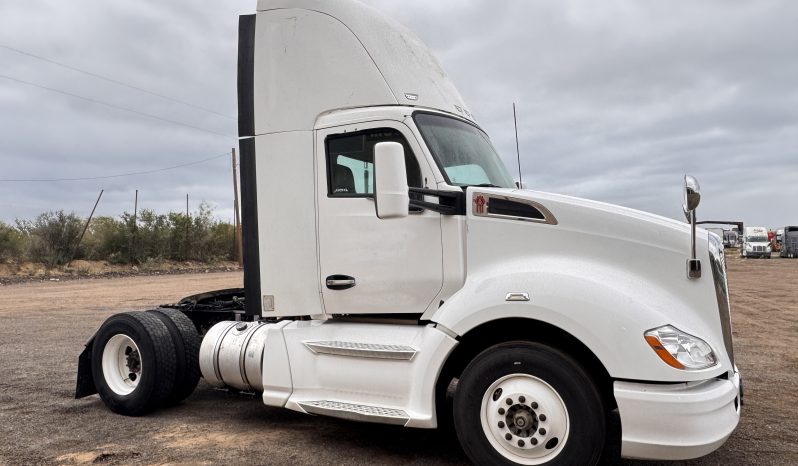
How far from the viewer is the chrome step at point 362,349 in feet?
14.4

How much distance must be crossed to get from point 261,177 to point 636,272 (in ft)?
10.2

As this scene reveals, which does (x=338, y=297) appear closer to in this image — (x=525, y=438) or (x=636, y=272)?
(x=525, y=438)

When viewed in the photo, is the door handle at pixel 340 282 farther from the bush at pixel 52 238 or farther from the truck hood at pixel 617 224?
the bush at pixel 52 238

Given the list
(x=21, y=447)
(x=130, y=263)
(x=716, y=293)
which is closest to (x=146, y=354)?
(x=21, y=447)

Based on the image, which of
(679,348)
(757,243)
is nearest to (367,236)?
(679,348)

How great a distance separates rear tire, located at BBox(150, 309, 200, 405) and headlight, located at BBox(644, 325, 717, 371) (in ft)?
14.4

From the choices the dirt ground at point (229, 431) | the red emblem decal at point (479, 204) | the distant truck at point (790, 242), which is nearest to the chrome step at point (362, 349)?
the dirt ground at point (229, 431)

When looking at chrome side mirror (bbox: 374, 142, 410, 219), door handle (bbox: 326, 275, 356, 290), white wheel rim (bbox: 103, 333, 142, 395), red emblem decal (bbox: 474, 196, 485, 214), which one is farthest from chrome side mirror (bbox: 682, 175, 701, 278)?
white wheel rim (bbox: 103, 333, 142, 395)

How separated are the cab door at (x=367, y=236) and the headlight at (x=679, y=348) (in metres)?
1.58

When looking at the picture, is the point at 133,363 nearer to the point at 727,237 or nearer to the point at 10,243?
the point at 727,237

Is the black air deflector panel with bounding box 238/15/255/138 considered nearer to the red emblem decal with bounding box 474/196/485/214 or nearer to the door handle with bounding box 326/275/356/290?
the door handle with bounding box 326/275/356/290

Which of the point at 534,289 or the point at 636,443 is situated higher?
the point at 534,289

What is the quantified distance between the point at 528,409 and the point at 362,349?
1.31 metres

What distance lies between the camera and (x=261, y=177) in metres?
5.23
